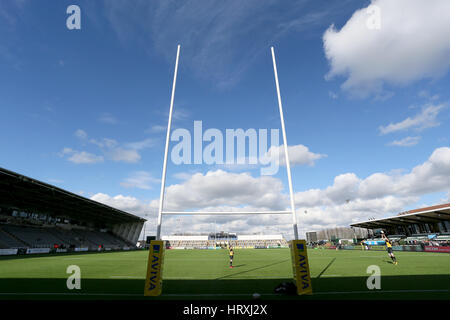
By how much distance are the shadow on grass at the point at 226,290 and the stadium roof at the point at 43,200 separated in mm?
25216

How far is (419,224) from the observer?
46812 mm

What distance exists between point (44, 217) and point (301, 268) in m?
51.0

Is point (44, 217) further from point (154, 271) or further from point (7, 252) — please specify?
point (154, 271)

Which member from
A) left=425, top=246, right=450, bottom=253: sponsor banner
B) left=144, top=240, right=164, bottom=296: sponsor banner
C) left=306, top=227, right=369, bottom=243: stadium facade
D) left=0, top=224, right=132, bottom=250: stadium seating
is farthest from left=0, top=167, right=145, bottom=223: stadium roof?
left=306, top=227, right=369, bottom=243: stadium facade

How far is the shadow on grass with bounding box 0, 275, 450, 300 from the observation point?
6106mm

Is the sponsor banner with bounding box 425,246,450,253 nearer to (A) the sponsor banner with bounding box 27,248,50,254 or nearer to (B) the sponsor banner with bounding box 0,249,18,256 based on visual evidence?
(B) the sponsor banner with bounding box 0,249,18,256

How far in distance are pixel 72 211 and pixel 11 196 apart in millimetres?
14075

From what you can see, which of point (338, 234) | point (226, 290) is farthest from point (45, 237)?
point (338, 234)

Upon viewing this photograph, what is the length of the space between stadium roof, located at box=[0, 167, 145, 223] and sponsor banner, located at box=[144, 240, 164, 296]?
28120 mm

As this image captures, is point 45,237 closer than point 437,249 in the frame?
No

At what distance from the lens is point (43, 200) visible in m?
36.2
